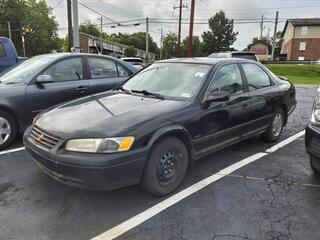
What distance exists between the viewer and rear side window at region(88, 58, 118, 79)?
6.07m

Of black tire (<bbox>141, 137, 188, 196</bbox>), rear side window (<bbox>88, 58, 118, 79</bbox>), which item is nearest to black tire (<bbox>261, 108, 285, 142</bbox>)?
black tire (<bbox>141, 137, 188, 196</bbox>)

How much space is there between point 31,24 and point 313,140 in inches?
2448

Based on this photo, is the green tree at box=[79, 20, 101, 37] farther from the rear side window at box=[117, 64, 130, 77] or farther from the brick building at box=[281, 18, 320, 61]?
Answer: the rear side window at box=[117, 64, 130, 77]

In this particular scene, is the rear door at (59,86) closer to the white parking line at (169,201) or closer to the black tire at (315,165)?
the white parking line at (169,201)

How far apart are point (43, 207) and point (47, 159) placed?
52 cm

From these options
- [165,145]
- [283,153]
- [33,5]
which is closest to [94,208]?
[165,145]

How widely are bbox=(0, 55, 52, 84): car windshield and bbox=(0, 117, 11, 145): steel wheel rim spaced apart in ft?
2.34

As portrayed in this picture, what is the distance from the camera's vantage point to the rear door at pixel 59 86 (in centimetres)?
→ 524

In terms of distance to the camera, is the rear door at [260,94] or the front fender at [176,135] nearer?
the front fender at [176,135]

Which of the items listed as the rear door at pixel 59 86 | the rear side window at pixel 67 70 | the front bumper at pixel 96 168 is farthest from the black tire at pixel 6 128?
Result: the front bumper at pixel 96 168

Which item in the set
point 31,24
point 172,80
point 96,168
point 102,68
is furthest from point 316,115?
point 31,24

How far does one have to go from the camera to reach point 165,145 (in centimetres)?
346

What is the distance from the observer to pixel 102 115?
3.48 m

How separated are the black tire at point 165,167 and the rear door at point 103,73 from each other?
2841 mm
